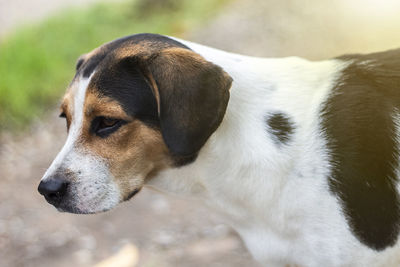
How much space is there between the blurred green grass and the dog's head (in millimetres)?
4016

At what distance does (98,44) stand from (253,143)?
530cm

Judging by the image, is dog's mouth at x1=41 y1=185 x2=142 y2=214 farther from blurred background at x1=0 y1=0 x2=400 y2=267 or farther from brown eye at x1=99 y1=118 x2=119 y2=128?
blurred background at x1=0 y1=0 x2=400 y2=267

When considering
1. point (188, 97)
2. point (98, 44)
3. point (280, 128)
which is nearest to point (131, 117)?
point (188, 97)

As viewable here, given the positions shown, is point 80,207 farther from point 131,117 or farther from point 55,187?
point 131,117

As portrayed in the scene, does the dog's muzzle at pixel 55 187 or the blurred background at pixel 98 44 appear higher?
the dog's muzzle at pixel 55 187

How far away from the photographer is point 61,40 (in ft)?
26.0

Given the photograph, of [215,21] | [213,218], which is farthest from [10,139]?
[215,21]

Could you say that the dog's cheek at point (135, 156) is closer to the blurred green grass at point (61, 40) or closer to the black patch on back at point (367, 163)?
the black patch on back at point (367, 163)

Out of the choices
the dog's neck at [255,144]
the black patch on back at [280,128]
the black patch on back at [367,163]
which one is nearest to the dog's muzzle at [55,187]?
the dog's neck at [255,144]

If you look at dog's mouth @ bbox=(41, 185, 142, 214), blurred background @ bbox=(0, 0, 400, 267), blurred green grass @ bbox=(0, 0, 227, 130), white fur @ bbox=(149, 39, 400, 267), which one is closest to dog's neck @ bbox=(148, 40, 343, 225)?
white fur @ bbox=(149, 39, 400, 267)

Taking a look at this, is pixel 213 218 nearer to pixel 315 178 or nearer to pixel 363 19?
pixel 315 178

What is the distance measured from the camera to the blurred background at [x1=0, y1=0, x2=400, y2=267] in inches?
190

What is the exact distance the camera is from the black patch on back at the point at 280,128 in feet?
9.33

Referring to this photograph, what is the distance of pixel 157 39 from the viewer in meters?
2.87
